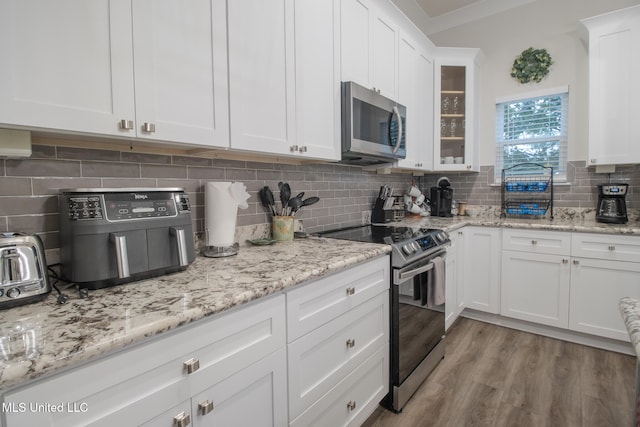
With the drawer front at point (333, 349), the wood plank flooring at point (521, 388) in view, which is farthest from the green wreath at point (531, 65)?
the drawer front at point (333, 349)

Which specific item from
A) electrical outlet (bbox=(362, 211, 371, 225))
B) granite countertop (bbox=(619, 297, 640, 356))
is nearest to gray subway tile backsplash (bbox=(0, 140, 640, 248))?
electrical outlet (bbox=(362, 211, 371, 225))

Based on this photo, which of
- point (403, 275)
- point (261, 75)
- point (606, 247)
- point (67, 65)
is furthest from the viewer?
point (606, 247)

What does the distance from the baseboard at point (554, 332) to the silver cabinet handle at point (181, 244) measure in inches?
111

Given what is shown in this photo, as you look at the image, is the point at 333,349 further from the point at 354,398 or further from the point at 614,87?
the point at 614,87

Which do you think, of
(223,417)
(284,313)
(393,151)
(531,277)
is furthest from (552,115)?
(223,417)

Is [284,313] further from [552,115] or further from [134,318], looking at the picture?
[552,115]

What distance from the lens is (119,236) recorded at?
1000 millimetres

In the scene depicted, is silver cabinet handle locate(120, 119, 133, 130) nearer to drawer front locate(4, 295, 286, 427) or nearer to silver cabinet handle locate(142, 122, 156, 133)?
silver cabinet handle locate(142, 122, 156, 133)

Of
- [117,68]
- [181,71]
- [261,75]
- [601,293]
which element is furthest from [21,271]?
[601,293]

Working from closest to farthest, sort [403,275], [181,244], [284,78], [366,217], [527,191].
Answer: [181,244]
[284,78]
[403,275]
[366,217]
[527,191]

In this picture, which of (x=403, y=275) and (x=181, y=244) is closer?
(x=181, y=244)

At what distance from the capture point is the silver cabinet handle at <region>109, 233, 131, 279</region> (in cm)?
98

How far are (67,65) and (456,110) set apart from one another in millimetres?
3287

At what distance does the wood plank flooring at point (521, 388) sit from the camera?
1.72 metres
